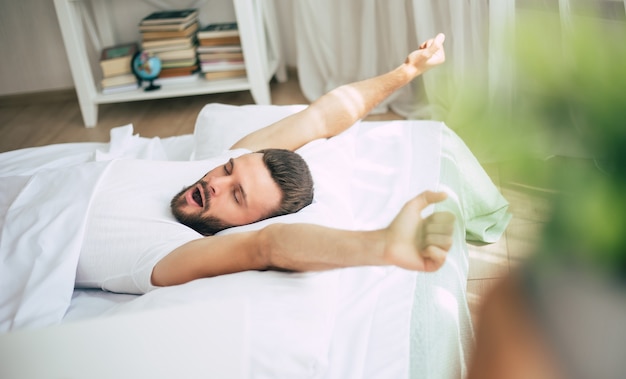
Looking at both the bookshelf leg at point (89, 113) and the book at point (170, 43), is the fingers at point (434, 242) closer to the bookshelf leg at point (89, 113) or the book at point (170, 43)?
the book at point (170, 43)

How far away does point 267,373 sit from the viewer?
947 millimetres

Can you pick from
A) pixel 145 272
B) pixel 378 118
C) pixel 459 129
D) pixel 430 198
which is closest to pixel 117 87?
pixel 378 118

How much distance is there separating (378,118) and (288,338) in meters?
1.90

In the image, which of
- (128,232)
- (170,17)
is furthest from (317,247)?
(170,17)

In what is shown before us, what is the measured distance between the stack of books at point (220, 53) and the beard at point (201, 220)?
166 centimetres

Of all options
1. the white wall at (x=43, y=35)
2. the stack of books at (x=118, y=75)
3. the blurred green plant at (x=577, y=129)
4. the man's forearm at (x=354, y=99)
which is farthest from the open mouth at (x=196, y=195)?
the white wall at (x=43, y=35)

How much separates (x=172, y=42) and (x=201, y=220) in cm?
180

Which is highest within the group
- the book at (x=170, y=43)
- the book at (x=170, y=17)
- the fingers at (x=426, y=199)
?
the fingers at (x=426, y=199)

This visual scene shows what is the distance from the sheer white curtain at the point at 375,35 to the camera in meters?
2.39

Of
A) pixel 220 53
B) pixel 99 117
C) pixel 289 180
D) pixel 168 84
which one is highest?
pixel 289 180

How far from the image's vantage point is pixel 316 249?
0.98 metres

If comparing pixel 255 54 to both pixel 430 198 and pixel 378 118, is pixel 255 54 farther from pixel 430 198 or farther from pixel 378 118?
pixel 430 198

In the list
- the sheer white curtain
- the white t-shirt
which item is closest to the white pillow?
the white t-shirt

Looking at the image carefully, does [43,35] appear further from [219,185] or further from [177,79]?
[219,185]
